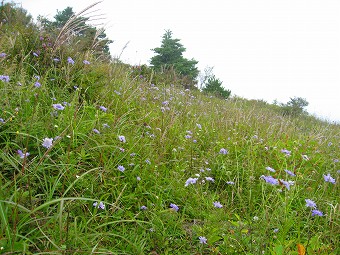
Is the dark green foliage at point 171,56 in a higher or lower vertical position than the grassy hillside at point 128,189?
higher

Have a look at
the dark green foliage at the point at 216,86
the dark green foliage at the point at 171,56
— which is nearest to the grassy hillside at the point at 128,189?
the dark green foliage at the point at 216,86

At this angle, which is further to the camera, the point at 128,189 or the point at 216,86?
the point at 216,86

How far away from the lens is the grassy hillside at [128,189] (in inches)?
50.3

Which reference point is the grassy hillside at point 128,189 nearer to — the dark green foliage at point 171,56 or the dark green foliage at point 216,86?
the dark green foliage at point 216,86

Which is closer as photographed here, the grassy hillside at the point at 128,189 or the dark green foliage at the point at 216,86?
the grassy hillside at the point at 128,189

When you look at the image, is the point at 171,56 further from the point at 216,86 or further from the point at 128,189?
the point at 128,189

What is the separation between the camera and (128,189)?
6.13 ft

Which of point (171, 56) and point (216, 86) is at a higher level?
point (171, 56)

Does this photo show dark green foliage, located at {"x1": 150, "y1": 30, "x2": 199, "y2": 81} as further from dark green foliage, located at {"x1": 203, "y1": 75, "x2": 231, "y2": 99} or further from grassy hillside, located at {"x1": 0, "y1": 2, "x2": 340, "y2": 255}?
grassy hillside, located at {"x1": 0, "y1": 2, "x2": 340, "y2": 255}

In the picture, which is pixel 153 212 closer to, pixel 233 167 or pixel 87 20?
pixel 233 167

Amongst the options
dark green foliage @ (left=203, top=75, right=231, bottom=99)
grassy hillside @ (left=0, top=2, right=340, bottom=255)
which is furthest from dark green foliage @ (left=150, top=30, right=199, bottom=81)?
grassy hillside @ (left=0, top=2, right=340, bottom=255)

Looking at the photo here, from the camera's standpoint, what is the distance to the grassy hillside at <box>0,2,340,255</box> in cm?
128

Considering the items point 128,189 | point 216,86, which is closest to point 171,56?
point 216,86

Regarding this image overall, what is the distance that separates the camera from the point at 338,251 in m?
1.64
